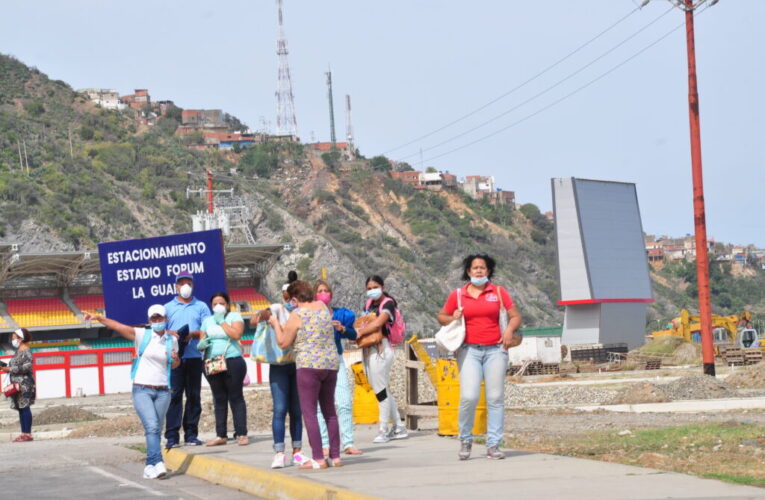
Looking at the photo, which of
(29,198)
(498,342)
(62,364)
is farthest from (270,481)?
(29,198)

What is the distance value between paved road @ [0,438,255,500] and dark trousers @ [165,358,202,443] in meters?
0.58

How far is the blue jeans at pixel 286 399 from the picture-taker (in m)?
11.9

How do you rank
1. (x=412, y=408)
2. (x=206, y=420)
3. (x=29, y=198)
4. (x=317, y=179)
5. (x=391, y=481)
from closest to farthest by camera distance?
(x=391, y=481) → (x=412, y=408) → (x=206, y=420) → (x=29, y=198) → (x=317, y=179)

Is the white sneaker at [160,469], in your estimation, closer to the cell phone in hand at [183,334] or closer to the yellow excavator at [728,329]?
the cell phone in hand at [183,334]

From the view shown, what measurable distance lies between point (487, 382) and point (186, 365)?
4.50 metres

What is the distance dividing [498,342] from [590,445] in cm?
219

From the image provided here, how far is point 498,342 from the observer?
38.0 feet

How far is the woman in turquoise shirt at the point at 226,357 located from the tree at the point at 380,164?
172419 mm

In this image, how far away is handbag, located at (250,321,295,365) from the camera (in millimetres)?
11742

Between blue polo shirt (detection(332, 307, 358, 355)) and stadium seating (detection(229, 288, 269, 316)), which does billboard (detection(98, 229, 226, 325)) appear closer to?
blue polo shirt (detection(332, 307, 358, 355))

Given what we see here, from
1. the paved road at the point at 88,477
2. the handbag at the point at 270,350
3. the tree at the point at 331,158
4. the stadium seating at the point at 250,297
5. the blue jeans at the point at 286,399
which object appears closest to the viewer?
the paved road at the point at 88,477

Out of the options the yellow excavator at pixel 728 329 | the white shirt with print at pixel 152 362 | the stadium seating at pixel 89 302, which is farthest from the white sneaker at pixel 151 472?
Result: the stadium seating at pixel 89 302

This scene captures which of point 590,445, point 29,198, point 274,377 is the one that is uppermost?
point 29,198

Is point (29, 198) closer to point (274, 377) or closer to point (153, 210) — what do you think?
point (153, 210)
